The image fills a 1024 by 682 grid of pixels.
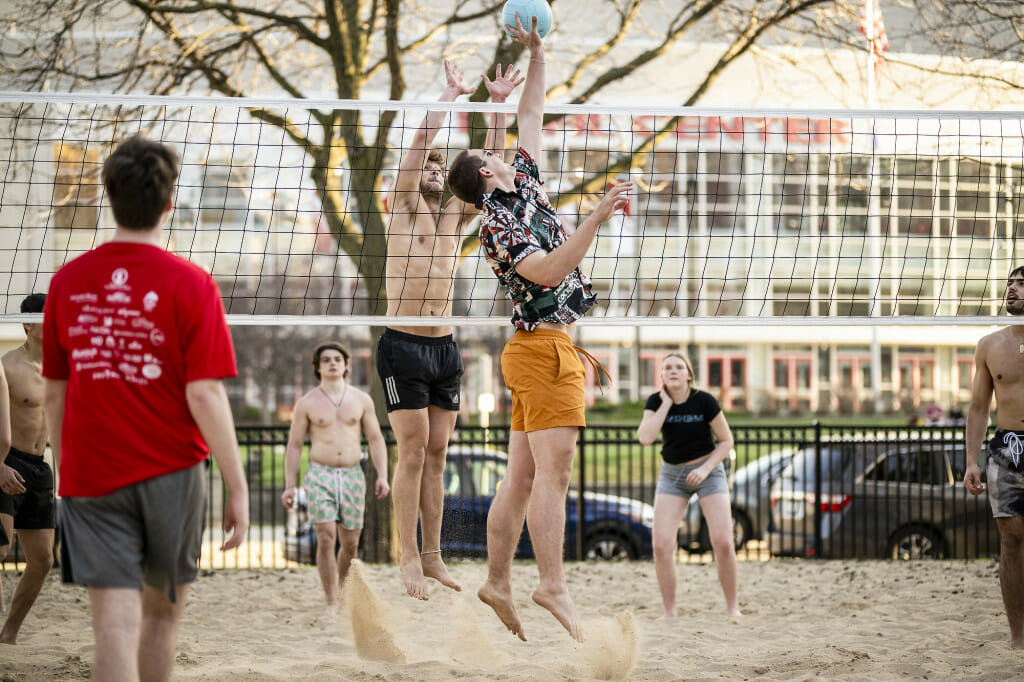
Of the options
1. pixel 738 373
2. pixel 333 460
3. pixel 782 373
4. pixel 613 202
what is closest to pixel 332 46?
pixel 333 460

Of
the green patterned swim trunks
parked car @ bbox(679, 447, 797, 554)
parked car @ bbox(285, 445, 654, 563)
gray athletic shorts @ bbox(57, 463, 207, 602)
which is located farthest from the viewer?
parked car @ bbox(679, 447, 797, 554)

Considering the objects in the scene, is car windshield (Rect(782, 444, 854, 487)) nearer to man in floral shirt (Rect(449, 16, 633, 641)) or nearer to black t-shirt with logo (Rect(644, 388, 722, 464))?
black t-shirt with logo (Rect(644, 388, 722, 464))

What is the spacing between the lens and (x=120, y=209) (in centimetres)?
333

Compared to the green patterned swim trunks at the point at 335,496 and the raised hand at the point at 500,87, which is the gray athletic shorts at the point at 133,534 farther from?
the green patterned swim trunks at the point at 335,496

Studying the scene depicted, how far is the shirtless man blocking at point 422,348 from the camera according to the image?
5.67m

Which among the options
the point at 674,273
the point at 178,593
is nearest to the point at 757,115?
the point at 178,593

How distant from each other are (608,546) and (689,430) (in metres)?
4.63

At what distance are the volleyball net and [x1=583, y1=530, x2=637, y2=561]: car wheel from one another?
109 inches

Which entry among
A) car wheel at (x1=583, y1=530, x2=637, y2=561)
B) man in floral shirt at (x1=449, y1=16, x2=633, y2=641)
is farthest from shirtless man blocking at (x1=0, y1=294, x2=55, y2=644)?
car wheel at (x1=583, y1=530, x2=637, y2=561)

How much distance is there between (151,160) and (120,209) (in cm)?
19

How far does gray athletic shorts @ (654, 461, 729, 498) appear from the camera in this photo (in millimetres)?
8078

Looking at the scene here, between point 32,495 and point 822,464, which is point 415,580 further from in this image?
point 822,464

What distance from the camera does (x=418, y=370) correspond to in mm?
5664

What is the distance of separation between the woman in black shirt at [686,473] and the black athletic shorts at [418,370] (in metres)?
2.83
